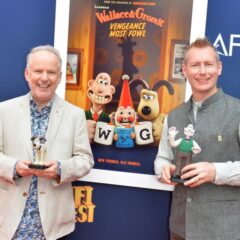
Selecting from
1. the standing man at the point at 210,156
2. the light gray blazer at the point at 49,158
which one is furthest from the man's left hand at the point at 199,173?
the light gray blazer at the point at 49,158

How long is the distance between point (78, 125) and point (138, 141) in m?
0.53

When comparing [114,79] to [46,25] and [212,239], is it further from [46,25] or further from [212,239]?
[212,239]

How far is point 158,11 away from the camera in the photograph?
2244 mm

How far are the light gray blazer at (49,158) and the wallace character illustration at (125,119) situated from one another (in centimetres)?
45

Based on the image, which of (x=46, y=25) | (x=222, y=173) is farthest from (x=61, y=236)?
(x=46, y=25)

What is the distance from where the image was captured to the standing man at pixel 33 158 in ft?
5.89

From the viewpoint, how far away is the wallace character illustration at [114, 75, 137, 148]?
232 cm

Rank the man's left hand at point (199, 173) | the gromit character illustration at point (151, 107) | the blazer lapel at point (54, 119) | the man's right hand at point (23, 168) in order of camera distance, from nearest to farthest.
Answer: the man's left hand at point (199, 173) < the man's right hand at point (23, 168) < the blazer lapel at point (54, 119) < the gromit character illustration at point (151, 107)

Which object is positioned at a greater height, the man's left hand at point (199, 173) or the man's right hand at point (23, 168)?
the man's left hand at point (199, 173)

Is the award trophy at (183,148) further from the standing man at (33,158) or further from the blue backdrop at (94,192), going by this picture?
the blue backdrop at (94,192)

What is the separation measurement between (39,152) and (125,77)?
2.58 feet

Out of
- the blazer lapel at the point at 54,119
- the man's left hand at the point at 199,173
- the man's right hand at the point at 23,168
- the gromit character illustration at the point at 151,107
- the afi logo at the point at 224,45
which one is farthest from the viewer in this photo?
the gromit character illustration at the point at 151,107

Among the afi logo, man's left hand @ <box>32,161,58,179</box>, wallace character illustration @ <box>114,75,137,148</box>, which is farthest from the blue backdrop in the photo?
the afi logo

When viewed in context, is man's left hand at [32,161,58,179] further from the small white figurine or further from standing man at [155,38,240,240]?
standing man at [155,38,240,240]
